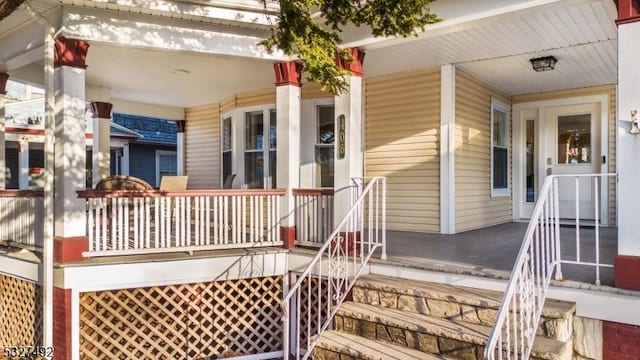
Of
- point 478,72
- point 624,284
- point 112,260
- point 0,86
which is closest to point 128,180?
point 112,260

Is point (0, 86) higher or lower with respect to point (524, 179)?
higher

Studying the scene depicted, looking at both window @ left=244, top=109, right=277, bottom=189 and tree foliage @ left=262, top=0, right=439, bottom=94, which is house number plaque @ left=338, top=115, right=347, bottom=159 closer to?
tree foliage @ left=262, top=0, right=439, bottom=94

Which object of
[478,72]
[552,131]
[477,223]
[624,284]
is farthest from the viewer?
[552,131]

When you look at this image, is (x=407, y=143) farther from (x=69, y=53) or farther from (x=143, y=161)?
(x=143, y=161)

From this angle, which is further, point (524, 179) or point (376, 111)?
point (524, 179)

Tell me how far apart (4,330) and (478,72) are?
25.2ft

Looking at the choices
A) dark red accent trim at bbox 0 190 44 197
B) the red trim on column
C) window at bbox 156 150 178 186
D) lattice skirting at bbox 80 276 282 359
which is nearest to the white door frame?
lattice skirting at bbox 80 276 282 359

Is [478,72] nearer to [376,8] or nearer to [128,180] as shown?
[376,8]

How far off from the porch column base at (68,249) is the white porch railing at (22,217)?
82cm

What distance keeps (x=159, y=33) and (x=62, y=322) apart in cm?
327

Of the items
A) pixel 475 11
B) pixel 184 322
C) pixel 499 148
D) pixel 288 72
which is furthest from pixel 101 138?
pixel 499 148

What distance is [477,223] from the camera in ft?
25.1

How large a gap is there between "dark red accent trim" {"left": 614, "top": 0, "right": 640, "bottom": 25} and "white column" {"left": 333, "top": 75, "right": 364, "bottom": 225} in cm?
266

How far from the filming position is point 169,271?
5027 mm
